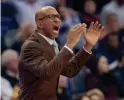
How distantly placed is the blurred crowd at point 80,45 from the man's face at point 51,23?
1984mm

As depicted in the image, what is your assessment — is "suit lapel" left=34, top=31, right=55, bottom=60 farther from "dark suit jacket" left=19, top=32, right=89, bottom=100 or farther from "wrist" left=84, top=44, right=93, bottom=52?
"wrist" left=84, top=44, right=93, bottom=52

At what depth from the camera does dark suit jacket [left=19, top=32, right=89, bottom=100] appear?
2.84 metres

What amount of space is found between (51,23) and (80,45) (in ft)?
11.5

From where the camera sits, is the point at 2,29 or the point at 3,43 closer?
the point at 3,43

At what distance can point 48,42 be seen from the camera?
3.01 metres

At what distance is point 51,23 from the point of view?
9.82ft

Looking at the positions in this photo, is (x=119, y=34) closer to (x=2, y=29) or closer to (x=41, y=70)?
(x=2, y=29)

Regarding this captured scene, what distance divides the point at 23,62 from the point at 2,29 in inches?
157

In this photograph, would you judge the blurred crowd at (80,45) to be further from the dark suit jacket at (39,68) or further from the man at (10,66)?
the dark suit jacket at (39,68)

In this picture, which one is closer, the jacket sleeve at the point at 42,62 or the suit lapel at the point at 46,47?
the jacket sleeve at the point at 42,62

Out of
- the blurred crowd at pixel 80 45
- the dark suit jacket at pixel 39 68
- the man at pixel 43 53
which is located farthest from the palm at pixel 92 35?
the blurred crowd at pixel 80 45

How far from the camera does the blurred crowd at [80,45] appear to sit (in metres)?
5.63

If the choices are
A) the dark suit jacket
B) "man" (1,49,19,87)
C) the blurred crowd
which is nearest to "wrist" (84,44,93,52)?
the dark suit jacket

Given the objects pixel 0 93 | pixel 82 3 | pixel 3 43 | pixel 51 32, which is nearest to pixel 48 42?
pixel 51 32
